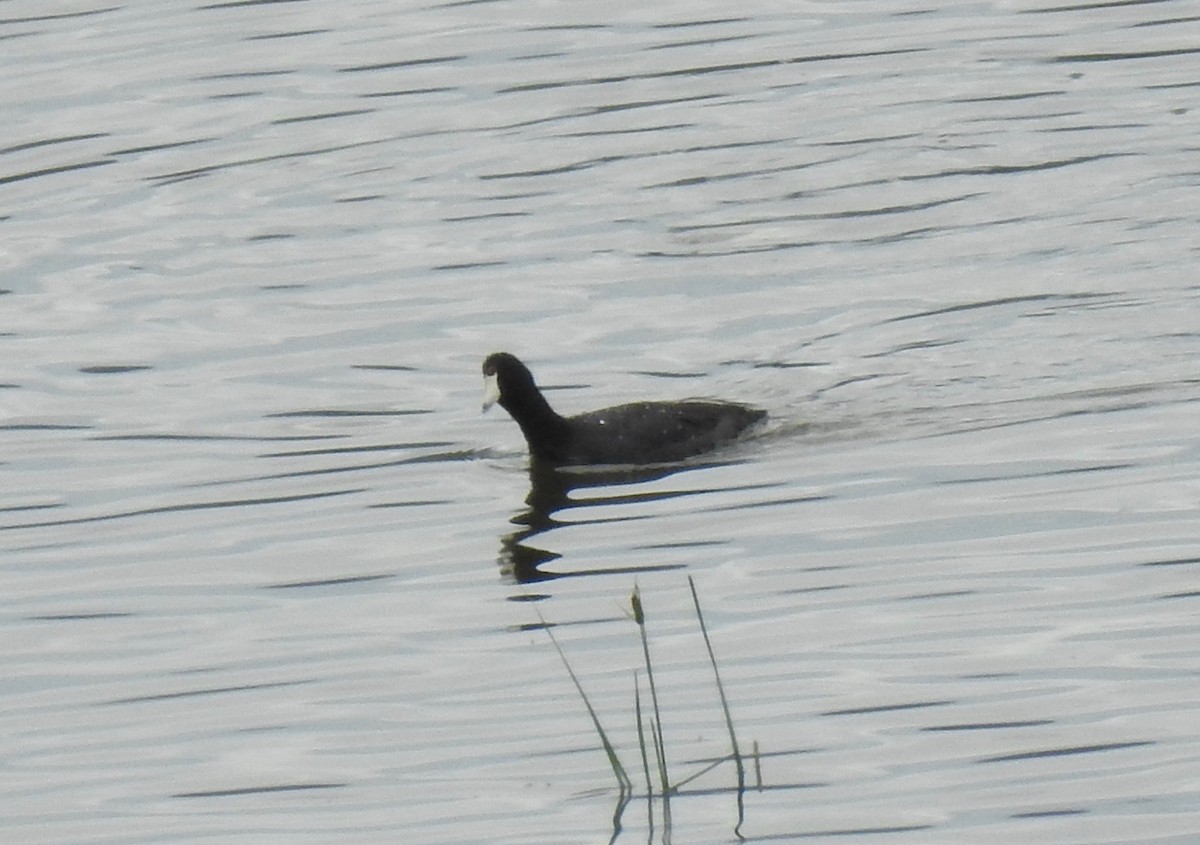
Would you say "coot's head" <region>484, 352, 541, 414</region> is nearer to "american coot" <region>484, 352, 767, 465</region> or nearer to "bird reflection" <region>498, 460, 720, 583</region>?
"american coot" <region>484, 352, 767, 465</region>

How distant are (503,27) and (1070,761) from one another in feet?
47.5

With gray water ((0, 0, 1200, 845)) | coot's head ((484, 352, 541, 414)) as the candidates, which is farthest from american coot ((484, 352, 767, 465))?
gray water ((0, 0, 1200, 845))

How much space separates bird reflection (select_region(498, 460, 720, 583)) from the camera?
35.1 ft

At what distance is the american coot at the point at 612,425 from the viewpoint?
1255 centimetres

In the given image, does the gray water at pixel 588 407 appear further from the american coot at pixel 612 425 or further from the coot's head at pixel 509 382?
the coot's head at pixel 509 382

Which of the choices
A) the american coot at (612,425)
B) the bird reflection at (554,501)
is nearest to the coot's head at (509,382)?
the american coot at (612,425)

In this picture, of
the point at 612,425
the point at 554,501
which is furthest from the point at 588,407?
the point at 554,501

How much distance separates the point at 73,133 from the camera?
64.2 ft

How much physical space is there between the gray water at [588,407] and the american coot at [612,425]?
155mm

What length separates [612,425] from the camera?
1270 cm

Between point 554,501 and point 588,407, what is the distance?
169 centimetres

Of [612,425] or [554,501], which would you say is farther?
[612,425]

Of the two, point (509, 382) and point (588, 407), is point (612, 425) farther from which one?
point (588, 407)

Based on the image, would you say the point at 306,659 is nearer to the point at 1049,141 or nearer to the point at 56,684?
the point at 56,684
